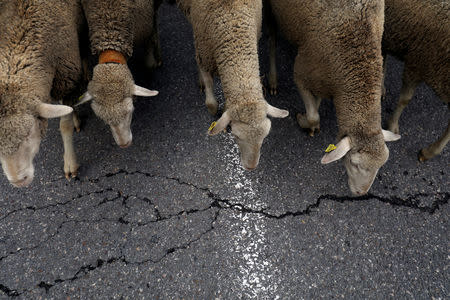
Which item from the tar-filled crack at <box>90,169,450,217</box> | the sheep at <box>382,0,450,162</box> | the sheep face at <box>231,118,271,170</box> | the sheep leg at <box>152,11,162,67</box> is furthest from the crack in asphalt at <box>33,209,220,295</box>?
the sheep at <box>382,0,450,162</box>

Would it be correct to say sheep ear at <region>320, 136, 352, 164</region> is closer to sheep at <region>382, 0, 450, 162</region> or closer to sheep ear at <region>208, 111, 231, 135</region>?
sheep ear at <region>208, 111, 231, 135</region>

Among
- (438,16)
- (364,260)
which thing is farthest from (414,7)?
(364,260)

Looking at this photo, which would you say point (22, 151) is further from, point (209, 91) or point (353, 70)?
point (353, 70)

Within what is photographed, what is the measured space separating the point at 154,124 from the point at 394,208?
3.12 m

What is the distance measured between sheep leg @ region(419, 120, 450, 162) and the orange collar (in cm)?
371

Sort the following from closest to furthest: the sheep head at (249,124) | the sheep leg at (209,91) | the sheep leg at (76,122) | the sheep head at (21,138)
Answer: the sheep head at (21,138)
the sheep head at (249,124)
the sheep leg at (209,91)
the sheep leg at (76,122)

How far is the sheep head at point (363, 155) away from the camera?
3.08 meters

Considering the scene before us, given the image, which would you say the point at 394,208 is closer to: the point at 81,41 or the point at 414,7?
the point at 414,7

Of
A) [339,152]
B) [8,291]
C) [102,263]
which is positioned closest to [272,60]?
[339,152]

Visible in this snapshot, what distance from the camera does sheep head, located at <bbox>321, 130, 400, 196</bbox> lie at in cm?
308

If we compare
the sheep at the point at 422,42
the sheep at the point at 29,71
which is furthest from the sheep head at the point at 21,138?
the sheep at the point at 422,42

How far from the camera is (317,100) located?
155 inches

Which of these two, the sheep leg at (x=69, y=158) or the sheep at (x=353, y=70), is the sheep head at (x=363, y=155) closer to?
the sheep at (x=353, y=70)

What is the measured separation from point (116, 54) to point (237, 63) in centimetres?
136
